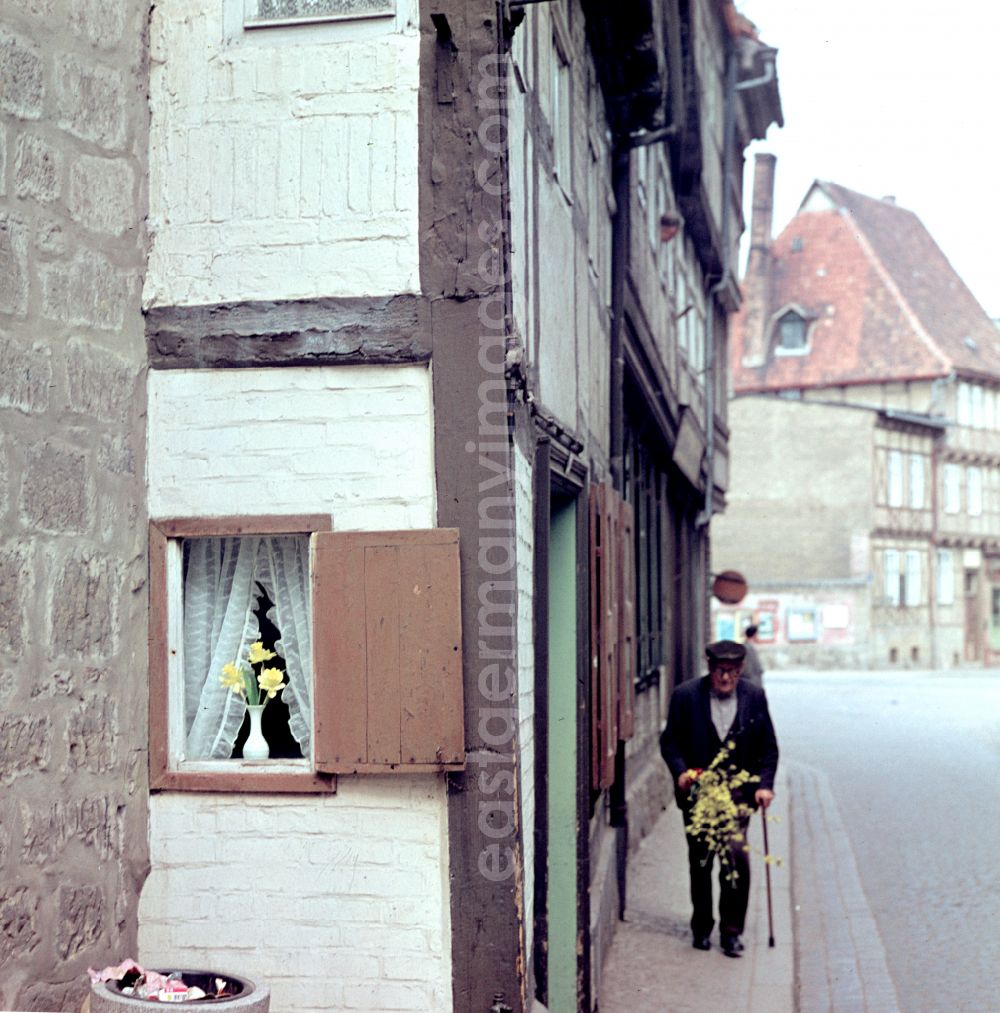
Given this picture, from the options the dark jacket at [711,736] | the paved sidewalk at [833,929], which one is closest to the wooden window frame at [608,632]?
the dark jacket at [711,736]

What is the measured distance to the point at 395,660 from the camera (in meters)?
5.49

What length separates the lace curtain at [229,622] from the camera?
5.85 meters

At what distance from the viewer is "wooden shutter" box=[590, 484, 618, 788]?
26.9 ft

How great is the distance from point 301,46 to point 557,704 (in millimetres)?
3374

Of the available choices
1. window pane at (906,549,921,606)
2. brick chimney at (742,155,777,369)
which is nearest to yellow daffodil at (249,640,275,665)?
window pane at (906,549,921,606)

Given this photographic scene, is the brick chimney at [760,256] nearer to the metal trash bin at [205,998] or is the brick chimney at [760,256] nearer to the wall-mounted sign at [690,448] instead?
the wall-mounted sign at [690,448]

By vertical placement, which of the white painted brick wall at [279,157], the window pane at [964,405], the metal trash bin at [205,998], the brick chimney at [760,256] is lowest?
the metal trash bin at [205,998]

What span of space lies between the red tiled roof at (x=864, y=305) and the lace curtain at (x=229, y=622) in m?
44.2

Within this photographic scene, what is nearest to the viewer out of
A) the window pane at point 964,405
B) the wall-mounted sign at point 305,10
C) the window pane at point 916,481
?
the wall-mounted sign at point 305,10

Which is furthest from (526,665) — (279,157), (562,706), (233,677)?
(279,157)

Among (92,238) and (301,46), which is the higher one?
(301,46)

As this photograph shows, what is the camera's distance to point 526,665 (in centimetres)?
614

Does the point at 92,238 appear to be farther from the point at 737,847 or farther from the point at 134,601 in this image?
the point at 737,847

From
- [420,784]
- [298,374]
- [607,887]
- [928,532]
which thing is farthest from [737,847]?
[928,532]
